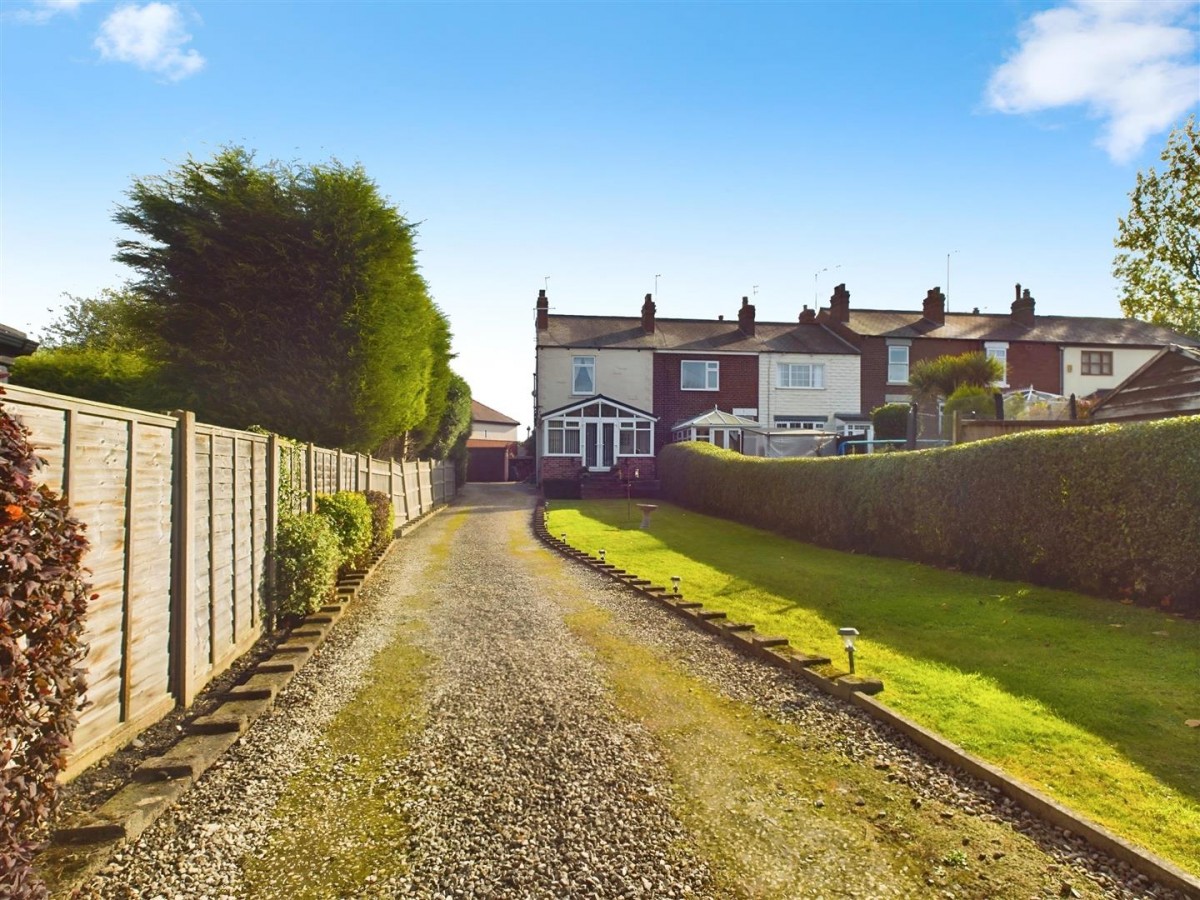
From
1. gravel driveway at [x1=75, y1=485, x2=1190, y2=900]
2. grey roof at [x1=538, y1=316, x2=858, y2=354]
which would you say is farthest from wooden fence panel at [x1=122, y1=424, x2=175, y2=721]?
grey roof at [x1=538, y1=316, x2=858, y2=354]

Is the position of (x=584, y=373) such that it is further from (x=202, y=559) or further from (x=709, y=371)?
(x=202, y=559)

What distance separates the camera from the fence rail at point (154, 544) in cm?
425

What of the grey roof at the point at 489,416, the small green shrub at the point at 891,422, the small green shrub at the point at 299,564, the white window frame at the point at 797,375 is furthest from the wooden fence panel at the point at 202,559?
the grey roof at the point at 489,416

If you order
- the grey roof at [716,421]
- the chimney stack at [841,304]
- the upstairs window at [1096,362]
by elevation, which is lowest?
the grey roof at [716,421]

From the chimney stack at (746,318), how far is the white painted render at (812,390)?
2841mm

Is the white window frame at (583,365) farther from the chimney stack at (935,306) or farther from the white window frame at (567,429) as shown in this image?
the chimney stack at (935,306)

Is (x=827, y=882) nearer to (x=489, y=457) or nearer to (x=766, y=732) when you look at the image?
(x=766, y=732)

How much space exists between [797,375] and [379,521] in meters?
29.1

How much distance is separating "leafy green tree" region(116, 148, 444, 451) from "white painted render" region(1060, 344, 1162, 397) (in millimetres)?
39366

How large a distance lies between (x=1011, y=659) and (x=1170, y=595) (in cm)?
298

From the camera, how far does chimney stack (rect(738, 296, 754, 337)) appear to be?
1630 inches

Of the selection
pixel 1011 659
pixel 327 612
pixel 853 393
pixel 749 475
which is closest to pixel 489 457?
pixel 853 393

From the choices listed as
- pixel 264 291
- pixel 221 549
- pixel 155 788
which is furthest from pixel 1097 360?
pixel 155 788

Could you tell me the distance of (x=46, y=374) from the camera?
62.2 feet
